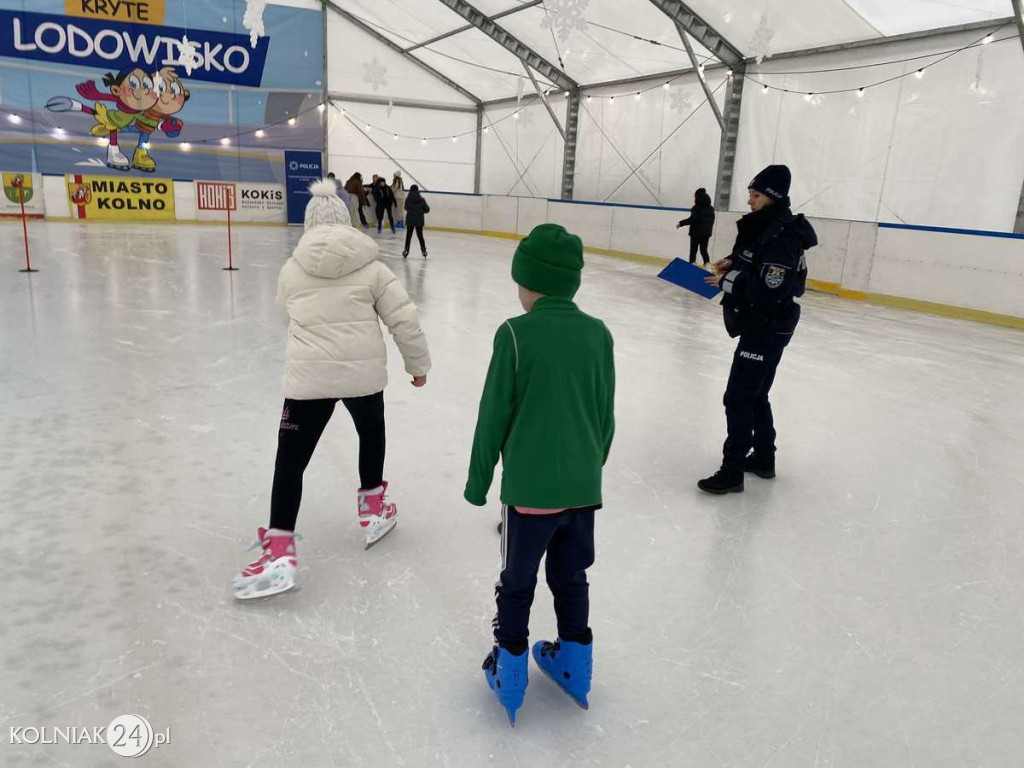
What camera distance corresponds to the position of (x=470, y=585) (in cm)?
230

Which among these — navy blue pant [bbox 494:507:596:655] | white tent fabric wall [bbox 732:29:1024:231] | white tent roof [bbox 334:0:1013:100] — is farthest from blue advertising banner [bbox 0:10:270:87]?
navy blue pant [bbox 494:507:596:655]

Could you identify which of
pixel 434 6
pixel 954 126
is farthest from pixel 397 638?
pixel 434 6

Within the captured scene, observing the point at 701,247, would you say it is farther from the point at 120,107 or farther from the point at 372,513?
the point at 120,107

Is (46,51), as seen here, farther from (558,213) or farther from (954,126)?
(954,126)

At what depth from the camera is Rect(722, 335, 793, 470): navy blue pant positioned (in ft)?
9.73

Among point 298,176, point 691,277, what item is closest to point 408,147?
point 298,176

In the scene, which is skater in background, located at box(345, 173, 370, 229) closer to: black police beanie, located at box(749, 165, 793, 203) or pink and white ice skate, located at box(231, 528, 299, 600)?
black police beanie, located at box(749, 165, 793, 203)

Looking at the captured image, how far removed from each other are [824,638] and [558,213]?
578 inches

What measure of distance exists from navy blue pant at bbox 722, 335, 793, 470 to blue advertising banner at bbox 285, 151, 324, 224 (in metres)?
16.6

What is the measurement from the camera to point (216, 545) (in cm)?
245

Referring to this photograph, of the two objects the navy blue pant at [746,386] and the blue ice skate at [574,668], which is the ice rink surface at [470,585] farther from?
the navy blue pant at [746,386]

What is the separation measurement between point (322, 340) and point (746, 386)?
69.2 inches

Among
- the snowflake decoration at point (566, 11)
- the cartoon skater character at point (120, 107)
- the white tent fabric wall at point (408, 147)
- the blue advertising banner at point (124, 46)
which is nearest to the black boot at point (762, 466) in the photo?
the snowflake decoration at point (566, 11)

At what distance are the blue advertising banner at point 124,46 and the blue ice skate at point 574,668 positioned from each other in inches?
745
